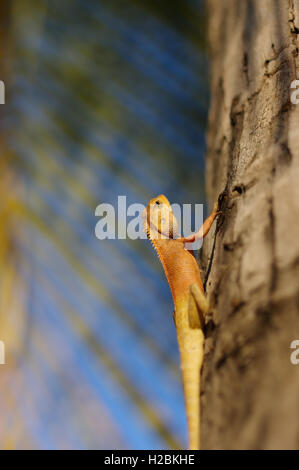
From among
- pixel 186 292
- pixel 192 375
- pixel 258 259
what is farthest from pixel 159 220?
pixel 258 259

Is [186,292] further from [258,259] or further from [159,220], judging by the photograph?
[258,259]

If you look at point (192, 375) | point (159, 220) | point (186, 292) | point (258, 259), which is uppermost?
point (159, 220)

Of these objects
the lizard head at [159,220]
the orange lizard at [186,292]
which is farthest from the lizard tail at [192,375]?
the lizard head at [159,220]

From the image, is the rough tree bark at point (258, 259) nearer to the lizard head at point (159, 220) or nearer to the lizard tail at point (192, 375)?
the lizard tail at point (192, 375)

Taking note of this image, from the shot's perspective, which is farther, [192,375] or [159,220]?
[159,220]

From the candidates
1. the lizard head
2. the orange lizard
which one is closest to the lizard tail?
the orange lizard

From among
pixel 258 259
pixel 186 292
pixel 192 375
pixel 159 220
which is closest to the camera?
pixel 258 259

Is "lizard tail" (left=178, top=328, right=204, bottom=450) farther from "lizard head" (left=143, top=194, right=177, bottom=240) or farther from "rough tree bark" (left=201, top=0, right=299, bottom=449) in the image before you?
"lizard head" (left=143, top=194, right=177, bottom=240)
